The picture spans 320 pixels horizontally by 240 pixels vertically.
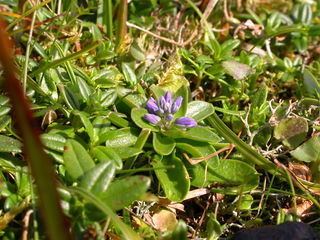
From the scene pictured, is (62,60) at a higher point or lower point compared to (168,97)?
higher

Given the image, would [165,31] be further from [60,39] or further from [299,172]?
[299,172]

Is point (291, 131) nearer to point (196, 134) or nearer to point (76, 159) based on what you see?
point (196, 134)

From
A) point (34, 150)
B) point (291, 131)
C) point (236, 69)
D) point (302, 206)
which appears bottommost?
point (302, 206)

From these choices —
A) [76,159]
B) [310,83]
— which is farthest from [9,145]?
[310,83]

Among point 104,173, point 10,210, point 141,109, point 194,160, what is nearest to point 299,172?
point 194,160

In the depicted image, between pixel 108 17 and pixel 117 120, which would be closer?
pixel 117 120

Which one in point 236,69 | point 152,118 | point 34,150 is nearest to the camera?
point 34,150

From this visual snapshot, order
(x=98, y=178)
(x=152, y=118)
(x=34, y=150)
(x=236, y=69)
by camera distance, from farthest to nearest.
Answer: (x=236, y=69) < (x=152, y=118) < (x=98, y=178) < (x=34, y=150)
